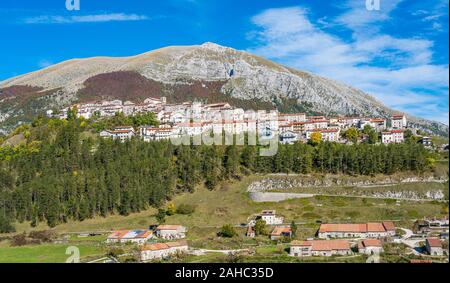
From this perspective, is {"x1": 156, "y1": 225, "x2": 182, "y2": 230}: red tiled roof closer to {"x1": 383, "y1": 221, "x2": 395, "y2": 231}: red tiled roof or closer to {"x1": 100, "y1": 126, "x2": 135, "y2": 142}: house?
{"x1": 383, "y1": 221, "x2": 395, "y2": 231}: red tiled roof

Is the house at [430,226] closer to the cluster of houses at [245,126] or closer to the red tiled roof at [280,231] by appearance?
the red tiled roof at [280,231]

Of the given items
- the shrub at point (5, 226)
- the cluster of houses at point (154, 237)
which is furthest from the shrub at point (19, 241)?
the cluster of houses at point (154, 237)

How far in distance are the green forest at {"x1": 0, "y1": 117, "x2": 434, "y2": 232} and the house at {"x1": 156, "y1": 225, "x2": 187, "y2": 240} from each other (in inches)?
191

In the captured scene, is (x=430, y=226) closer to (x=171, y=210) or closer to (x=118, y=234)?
(x=171, y=210)

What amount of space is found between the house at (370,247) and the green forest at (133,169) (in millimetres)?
11434

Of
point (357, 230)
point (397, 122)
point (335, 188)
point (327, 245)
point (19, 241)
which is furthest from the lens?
point (397, 122)

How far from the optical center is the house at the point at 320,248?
15.8m

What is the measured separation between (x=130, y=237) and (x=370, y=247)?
9.77 m

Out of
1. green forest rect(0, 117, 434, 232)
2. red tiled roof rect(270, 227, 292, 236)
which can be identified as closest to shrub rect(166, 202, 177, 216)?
green forest rect(0, 117, 434, 232)

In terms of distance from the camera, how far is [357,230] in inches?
724

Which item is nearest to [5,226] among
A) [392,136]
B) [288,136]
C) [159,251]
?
[159,251]

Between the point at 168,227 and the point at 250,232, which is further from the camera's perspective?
the point at 168,227

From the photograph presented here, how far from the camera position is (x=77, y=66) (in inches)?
4013
